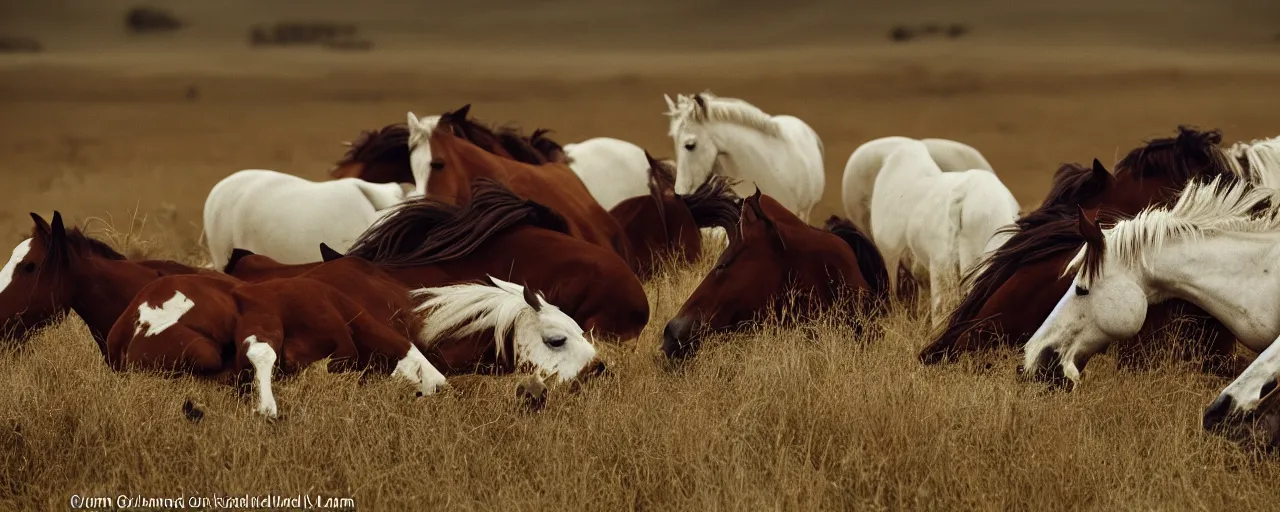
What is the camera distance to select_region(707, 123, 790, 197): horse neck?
9352 millimetres

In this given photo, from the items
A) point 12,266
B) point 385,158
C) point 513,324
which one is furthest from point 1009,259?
point 385,158

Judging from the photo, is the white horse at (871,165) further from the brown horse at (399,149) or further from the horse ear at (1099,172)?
the horse ear at (1099,172)

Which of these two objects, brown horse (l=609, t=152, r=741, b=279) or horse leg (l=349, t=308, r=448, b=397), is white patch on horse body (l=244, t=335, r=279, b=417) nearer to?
horse leg (l=349, t=308, r=448, b=397)

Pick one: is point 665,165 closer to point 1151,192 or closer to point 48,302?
point 1151,192

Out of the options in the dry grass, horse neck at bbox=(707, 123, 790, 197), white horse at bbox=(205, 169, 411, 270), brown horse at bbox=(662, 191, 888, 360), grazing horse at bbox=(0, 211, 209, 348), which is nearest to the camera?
the dry grass

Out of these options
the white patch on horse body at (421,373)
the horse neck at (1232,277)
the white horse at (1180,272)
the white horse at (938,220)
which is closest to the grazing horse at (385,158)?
the white horse at (938,220)

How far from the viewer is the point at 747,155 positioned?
945 cm

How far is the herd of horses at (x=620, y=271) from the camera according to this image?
4098 mm

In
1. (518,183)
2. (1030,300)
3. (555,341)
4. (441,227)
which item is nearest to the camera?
(555,341)

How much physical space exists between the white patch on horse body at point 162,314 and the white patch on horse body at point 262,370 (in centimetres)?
31

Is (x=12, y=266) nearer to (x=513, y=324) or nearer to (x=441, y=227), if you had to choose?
(x=441, y=227)

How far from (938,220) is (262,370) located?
388cm

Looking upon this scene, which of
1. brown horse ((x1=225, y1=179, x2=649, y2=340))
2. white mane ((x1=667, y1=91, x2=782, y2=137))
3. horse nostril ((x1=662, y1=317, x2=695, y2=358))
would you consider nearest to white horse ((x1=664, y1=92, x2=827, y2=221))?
white mane ((x1=667, y1=91, x2=782, y2=137))

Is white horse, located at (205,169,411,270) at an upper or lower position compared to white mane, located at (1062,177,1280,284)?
lower
